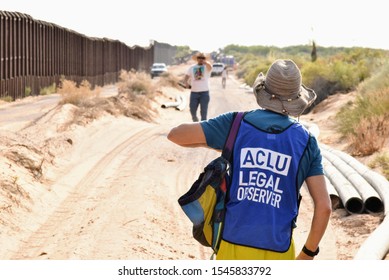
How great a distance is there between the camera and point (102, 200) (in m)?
11.0

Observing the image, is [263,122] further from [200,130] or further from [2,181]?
[2,181]

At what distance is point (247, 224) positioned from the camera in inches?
154

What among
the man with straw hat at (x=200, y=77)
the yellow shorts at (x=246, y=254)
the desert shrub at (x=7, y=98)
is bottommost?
the desert shrub at (x=7, y=98)

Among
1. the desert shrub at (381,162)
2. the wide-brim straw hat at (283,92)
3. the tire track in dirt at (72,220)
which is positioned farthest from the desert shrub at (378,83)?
the wide-brim straw hat at (283,92)

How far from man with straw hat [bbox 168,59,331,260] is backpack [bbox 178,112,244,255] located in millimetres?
37

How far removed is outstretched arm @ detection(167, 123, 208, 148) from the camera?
4074mm

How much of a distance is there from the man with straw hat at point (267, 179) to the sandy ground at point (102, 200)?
170 inches

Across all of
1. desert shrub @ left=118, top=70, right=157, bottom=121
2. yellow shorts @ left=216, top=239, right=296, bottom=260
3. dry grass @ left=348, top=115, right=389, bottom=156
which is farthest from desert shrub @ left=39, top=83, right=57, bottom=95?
yellow shorts @ left=216, top=239, right=296, bottom=260

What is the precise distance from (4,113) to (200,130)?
21381 millimetres

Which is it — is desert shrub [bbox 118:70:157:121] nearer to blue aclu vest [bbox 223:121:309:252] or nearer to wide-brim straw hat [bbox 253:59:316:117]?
wide-brim straw hat [bbox 253:59:316:117]

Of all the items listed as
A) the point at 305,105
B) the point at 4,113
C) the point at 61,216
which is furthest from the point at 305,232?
the point at 4,113

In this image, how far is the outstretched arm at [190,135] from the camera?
4074 mm

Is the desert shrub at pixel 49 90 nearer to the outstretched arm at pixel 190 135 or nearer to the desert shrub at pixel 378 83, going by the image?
the desert shrub at pixel 378 83

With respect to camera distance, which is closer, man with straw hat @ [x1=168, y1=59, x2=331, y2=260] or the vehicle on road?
man with straw hat @ [x1=168, y1=59, x2=331, y2=260]
